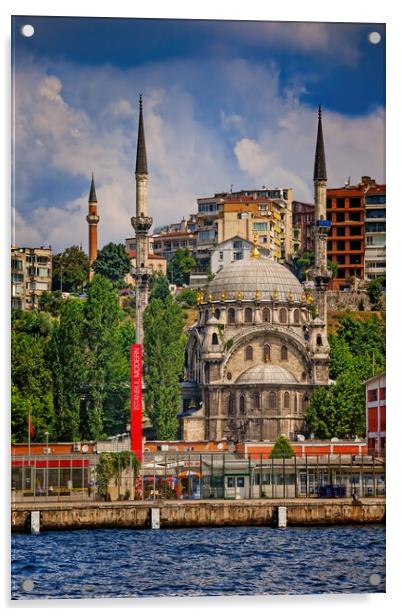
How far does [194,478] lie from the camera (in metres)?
37.1

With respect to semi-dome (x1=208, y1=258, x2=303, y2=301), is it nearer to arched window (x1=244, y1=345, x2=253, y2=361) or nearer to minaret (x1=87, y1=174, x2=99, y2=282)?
arched window (x1=244, y1=345, x2=253, y2=361)

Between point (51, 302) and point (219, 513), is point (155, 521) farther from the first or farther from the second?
point (51, 302)

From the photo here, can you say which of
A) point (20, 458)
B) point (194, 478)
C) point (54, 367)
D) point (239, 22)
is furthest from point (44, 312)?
point (239, 22)

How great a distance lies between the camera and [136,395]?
1592 inches

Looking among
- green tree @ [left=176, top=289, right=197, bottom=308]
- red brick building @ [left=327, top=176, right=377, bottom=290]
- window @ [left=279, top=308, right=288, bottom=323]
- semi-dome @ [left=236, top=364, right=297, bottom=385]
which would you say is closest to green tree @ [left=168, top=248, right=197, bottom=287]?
green tree @ [left=176, top=289, right=197, bottom=308]

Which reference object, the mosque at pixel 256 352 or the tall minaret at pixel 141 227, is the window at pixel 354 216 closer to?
the mosque at pixel 256 352

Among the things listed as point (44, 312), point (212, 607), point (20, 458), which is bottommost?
point (212, 607)

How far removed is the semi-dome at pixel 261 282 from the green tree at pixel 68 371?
1147 centimetres

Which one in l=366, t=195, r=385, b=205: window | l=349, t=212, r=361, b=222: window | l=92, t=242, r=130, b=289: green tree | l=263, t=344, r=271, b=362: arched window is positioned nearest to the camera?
l=366, t=195, r=385, b=205: window

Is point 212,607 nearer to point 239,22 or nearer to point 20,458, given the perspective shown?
point 239,22

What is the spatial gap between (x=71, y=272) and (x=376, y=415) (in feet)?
76.9

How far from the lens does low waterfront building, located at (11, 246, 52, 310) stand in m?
37.2

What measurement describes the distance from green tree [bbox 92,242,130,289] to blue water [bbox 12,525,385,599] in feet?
91.7
